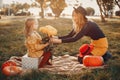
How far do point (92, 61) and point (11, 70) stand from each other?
816 mm

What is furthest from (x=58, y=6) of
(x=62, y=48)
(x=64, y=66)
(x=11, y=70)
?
(x=11, y=70)

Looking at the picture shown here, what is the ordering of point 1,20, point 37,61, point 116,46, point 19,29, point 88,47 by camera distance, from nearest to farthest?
point 37,61, point 88,47, point 116,46, point 19,29, point 1,20

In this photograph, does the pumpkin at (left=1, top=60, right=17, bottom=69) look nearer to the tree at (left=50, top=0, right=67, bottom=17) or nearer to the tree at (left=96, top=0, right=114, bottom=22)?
the tree at (left=50, top=0, right=67, bottom=17)

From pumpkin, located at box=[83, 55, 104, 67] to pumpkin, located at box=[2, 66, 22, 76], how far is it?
2.21 feet

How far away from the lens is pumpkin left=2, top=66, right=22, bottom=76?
11.7 ft

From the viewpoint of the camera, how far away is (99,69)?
3.67 meters

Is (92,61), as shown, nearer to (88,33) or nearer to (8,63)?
(88,33)

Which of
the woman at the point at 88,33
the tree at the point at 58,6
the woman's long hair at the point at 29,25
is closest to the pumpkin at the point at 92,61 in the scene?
the woman at the point at 88,33

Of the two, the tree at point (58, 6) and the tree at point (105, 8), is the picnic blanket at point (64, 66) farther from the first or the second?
the tree at point (105, 8)

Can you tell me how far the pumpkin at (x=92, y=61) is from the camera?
379 centimetres

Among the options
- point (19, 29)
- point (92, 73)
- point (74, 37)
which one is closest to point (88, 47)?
→ point (74, 37)

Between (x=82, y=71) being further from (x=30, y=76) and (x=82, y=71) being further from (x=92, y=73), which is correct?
(x=30, y=76)

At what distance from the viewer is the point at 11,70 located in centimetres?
361

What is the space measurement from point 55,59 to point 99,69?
31.2 inches
